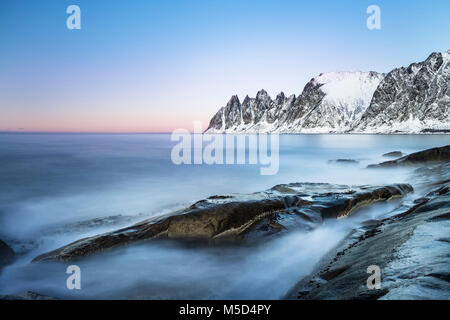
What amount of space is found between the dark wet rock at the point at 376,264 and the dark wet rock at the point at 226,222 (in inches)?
62.7

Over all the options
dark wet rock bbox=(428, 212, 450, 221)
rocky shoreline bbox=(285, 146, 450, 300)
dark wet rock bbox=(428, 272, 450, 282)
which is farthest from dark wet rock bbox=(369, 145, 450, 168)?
dark wet rock bbox=(428, 272, 450, 282)

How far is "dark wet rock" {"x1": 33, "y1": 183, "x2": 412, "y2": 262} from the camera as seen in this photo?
6691 mm

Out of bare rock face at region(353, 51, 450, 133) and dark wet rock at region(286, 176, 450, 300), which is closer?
dark wet rock at region(286, 176, 450, 300)

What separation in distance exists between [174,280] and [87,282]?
1.62m

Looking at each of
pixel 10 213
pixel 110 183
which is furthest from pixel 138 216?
pixel 110 183

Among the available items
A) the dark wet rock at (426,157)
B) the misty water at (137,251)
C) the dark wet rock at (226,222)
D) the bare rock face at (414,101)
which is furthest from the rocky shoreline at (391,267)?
the bare rock face at (414,101)

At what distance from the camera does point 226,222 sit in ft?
23.4

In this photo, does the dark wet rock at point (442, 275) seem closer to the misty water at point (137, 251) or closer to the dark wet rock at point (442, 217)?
the misty water at point (137, 251)

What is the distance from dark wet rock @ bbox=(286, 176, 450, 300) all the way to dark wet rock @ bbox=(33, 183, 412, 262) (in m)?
1.59

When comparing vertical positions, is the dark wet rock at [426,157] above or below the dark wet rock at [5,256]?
above

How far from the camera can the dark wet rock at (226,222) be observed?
6.69 meters

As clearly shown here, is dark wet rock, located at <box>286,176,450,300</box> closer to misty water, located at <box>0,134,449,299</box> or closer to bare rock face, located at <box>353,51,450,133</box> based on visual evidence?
misty water, located at <box>0,134,449,299</box>

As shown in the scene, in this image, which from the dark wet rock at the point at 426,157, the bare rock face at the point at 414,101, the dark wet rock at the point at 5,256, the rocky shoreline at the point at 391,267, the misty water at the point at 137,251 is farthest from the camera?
the bare rock face at the point at 414,101
